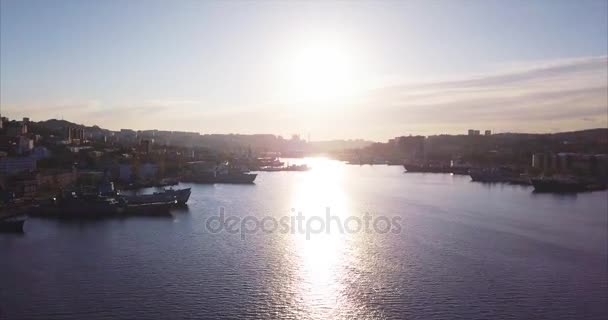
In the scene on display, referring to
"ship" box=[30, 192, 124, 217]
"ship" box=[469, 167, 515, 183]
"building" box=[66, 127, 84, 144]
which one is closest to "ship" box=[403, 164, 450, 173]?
"ship" box=[469, 167, 515, 183]

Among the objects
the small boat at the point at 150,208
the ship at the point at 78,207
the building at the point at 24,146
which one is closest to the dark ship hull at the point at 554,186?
the small boat at the point at 150,208

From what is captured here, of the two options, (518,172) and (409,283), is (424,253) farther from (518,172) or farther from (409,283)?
(518,172)

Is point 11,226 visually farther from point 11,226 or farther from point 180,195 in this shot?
point 180,195

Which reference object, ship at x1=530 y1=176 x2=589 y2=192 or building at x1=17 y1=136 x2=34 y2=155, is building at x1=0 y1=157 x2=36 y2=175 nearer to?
building at x1=17 y1=136 x2=34 y2=155

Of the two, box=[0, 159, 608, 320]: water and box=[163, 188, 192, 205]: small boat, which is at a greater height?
box=[163, 188, 192, 205]: small boat

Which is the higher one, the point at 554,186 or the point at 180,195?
the point at 180,195

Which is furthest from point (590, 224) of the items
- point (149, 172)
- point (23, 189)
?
point (149, 172)

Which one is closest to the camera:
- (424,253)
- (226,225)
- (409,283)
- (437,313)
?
(437,313)

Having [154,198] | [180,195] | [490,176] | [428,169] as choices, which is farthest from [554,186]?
[154,198]
